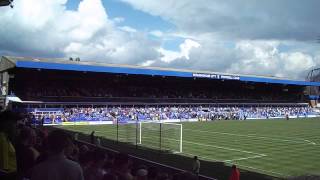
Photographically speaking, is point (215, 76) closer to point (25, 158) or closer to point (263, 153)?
point (263, 153)

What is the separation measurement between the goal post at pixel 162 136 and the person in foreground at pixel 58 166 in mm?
22290

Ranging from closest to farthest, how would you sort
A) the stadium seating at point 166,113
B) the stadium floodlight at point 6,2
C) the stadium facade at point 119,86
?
the stadium floodlight at point 6,2 → the stadium seating at point 166,113 → the stadium facade at point 119,86

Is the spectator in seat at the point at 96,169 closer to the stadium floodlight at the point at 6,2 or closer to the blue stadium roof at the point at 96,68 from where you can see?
the stadium floodlight at the point at 6,2

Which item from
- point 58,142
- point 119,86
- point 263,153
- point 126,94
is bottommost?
point 263,153

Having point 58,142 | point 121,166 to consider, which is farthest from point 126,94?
point 58,142

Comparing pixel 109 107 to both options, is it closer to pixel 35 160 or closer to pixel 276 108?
pixel 276 108

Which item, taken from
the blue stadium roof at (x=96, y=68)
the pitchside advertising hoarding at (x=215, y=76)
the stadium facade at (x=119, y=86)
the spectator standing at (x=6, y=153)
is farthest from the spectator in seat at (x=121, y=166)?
the pitchside advertising hoarding at (x=215, y=76)

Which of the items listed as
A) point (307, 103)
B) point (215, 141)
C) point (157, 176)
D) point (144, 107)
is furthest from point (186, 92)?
point (157, 176)

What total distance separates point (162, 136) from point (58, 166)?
24.2 metres

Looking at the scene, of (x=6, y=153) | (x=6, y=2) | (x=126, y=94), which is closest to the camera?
(x=6, y=153)

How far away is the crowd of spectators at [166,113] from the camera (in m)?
60.4

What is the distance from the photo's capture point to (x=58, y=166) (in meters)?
4.52

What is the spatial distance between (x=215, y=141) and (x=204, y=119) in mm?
38998

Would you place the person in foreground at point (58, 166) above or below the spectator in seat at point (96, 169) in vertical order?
above
